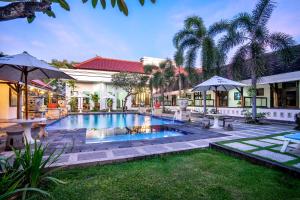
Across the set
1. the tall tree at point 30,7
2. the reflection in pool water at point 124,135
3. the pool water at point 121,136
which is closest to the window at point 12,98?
the reflection in pool water at point 124,135

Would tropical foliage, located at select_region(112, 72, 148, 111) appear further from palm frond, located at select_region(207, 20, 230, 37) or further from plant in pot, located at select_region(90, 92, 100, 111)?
palm frond, located at select_region(207, 20, 230, 37)

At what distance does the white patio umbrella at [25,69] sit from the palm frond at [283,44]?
11325 millimetres

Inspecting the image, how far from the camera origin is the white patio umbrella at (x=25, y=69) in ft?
16.0

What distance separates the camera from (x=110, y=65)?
104 feet

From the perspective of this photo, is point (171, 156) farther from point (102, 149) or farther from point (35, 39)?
point (35, 39)

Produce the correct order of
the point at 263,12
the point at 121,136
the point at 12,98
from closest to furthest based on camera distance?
the point at 121,136 → the point at 263,12 → the point at 12,98

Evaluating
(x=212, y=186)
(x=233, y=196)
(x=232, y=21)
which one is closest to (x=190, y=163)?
(x=212, y=186)

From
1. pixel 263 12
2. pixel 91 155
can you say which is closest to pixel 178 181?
pixel 91 155

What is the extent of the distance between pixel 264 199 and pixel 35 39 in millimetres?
22593

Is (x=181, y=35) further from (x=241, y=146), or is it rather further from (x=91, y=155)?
(x=91, y=155)

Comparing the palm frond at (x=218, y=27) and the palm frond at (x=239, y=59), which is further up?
the palm frond at (x=218, y=27)

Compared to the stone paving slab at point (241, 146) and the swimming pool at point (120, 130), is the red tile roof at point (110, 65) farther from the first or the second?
the stone paving slab at point (241, 146)

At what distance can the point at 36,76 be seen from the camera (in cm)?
686

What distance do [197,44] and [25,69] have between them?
476 inches
